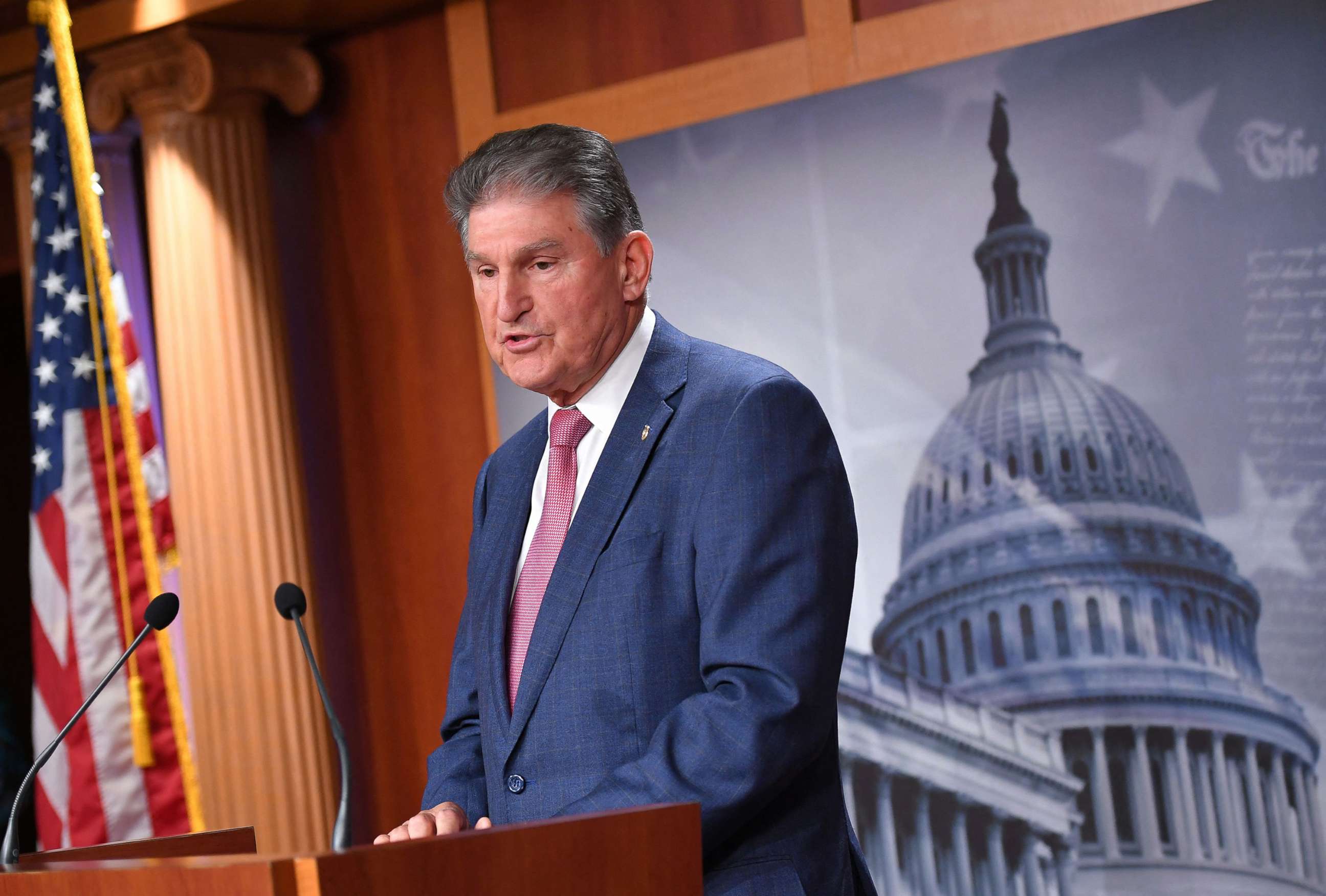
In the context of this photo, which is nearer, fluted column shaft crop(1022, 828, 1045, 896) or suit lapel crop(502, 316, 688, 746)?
suit lapel crop(502, 316, 688, 746)

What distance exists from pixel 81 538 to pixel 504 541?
297 cm

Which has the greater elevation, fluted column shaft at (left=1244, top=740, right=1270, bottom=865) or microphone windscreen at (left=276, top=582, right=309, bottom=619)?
microphone windscreen at (left=276, top=582, right=309, bottom=619)

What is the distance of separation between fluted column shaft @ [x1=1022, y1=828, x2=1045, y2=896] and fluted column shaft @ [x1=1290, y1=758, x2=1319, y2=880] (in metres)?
0.62

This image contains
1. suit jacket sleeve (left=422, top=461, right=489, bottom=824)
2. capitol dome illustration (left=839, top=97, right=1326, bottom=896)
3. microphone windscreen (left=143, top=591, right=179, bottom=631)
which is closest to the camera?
microphone windscreen (left=143, top=591, right=179, bottom=631)

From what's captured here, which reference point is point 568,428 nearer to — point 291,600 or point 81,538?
point 291,600

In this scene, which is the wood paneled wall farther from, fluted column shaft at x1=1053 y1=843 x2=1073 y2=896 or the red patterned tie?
the red patterned tie

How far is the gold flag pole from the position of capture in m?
3.85

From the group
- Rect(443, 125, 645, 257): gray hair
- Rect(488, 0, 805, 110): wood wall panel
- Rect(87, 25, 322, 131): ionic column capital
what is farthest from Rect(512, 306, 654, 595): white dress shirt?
Rect(87, 25, 322, 131): ionic column capital

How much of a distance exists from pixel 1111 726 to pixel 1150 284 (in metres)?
1.04

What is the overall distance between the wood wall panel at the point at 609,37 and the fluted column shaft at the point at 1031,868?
7.05 ft

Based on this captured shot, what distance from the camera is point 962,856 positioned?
3.81 meters

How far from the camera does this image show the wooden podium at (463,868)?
4.04 ft

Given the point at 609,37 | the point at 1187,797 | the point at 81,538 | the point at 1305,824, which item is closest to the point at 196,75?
the point at 609,37

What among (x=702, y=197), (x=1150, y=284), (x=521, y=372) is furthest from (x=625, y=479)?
(x=702, y=197)
